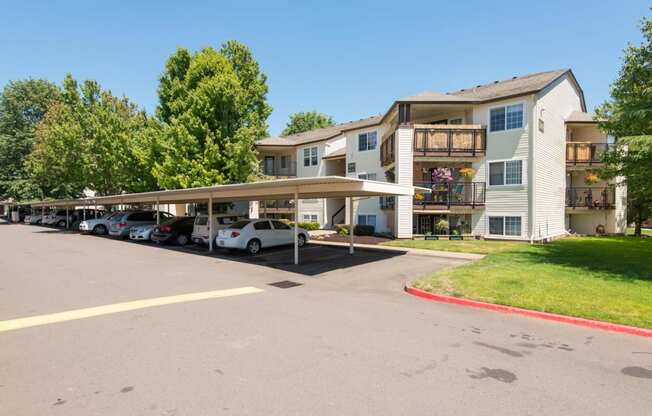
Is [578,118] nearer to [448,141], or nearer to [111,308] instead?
[448,141]

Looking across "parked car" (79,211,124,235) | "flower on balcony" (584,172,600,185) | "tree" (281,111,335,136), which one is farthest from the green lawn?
"tree" (281,111,335,136)

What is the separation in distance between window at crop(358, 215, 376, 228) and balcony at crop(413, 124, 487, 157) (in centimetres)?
620

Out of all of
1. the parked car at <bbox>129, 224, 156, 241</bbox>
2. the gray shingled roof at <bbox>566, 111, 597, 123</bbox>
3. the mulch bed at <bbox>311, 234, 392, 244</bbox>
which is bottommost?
the mulch bed at <bbox>311, 234, 392, 244</bbox>

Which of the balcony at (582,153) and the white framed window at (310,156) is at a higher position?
the white framed window at (310,156)

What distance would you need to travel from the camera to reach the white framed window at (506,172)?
20141 mm

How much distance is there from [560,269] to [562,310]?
4.69 meters

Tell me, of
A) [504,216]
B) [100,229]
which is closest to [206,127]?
[100,229]

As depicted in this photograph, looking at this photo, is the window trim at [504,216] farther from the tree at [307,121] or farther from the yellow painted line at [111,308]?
the tree at [307,121]

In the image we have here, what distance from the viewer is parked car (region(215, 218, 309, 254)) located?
15.9m

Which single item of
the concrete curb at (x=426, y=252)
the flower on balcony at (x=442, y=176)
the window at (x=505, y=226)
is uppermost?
the flower on balcony at (x=442, y=176)

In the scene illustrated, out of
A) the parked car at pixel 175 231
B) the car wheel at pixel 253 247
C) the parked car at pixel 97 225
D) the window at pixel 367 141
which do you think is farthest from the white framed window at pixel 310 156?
the car wheel at pixel 253 247

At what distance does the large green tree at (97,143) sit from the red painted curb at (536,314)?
23331 millimetres

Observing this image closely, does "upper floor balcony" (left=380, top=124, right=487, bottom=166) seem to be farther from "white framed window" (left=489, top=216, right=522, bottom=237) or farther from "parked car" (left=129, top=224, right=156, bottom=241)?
"parked car" (left=129, top=224, right=156, bottom=241)

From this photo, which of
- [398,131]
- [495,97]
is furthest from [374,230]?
[495,97]
